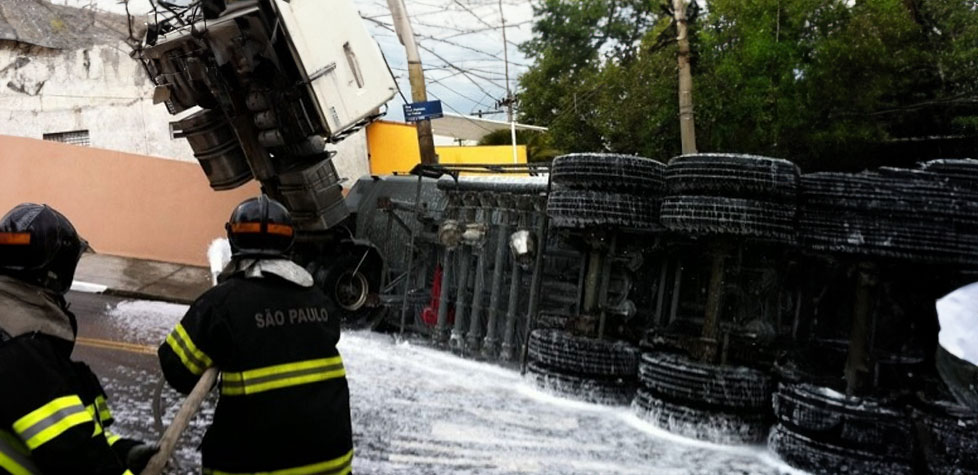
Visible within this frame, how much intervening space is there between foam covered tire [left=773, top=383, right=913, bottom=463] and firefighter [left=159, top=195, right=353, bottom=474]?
2.59 metres

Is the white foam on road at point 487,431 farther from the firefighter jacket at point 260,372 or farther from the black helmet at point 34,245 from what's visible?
the black helmet at point 34,245

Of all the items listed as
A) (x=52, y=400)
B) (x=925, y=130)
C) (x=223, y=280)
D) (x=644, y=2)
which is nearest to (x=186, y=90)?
(x=223, y=280)

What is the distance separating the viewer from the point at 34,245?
201cm

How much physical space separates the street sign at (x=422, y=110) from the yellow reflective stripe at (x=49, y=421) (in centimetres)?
1060

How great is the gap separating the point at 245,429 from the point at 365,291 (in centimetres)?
595

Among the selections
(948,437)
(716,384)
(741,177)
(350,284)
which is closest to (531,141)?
(350,284)

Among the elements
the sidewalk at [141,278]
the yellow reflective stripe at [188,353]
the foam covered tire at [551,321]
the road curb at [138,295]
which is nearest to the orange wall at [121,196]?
the sidewalk at [141,278]

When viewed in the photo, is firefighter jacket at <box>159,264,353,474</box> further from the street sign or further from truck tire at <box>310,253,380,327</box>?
the street sign

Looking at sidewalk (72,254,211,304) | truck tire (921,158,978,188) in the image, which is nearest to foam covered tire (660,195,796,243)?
truck tire (921,158,978,188)

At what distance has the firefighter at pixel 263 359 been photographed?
2326mm

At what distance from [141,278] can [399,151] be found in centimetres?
775

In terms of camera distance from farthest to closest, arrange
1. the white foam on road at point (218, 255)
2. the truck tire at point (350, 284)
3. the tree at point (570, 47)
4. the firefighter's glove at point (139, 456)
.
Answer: the tree at point (570, 47), the white foam on road at point (218, 255), the truck tire at point (350, 284), the firefighter's glove at point (139, 456)

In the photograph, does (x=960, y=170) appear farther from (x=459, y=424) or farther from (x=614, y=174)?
(x=459, y=424)

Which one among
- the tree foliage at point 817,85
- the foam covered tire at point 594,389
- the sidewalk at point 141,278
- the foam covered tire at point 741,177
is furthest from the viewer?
the tree foliage at point 817,85
